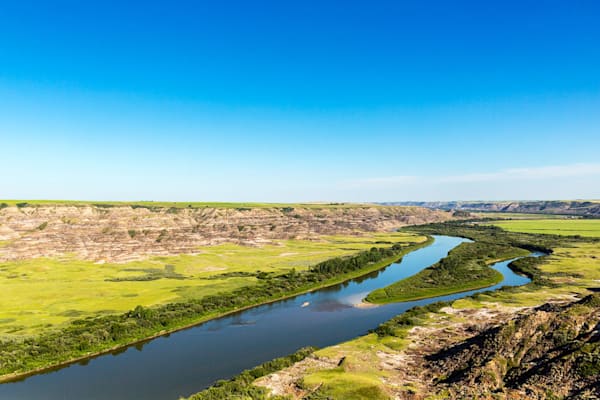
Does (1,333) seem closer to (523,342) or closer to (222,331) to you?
(222,331)

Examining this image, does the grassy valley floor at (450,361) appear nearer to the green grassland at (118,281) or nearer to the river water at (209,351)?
the river water at (209,351)

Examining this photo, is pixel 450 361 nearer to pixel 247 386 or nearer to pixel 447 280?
pixel 247 386

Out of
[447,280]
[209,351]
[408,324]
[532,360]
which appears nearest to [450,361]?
[532,360]

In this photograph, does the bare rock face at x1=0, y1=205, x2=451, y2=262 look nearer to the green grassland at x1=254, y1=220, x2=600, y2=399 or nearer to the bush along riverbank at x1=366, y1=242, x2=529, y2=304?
the bush along riverbank at x1=366, y1=242, x2=529, y2=304

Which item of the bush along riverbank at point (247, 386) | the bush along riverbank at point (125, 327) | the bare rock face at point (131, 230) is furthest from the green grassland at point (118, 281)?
the bush along riverbank at point (247, 386)

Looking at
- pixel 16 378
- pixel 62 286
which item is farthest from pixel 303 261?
pixel 16 378

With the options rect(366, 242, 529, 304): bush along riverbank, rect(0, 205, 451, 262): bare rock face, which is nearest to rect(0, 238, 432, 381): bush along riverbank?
rect(366, 242, 529, 304): bush along riverbank

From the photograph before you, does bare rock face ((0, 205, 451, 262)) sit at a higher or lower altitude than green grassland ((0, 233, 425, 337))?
higher
